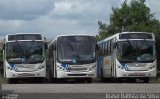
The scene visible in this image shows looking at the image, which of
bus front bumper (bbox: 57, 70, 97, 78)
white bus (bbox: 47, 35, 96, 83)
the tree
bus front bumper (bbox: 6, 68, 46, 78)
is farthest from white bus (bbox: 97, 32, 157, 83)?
the tree

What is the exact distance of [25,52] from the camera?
33406mm

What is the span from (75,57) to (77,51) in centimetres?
42

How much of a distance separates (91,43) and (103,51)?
22.9ft

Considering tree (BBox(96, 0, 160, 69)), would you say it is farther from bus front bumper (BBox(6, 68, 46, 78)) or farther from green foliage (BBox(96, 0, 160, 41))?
bus front bumper (BBox(6, 68, 46, 78))

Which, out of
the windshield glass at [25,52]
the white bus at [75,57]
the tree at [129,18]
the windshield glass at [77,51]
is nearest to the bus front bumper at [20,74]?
the windshield glass at [25,52]

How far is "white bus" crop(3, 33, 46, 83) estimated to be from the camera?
3322 centimetres

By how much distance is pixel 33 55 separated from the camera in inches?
→ 1315

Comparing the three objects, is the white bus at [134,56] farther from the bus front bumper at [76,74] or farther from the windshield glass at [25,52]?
the windshield glass at [25,52]

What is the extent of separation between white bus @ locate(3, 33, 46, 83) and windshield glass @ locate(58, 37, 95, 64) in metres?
1.24

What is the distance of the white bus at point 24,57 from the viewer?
3322cm

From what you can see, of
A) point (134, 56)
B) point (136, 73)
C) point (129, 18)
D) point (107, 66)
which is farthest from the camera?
point (129, 18)

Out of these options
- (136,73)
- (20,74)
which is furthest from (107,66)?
(20,74)

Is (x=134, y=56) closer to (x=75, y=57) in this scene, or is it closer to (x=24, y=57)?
(x=75, y=57)

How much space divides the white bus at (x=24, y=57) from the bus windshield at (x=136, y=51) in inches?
196
